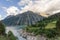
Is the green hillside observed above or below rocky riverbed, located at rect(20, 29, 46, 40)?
above

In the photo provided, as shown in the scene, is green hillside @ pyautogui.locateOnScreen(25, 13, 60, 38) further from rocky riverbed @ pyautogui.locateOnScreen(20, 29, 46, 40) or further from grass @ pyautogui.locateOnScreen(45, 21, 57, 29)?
rocky riverbed @ pyautogui.locateOnScreen(20, 29, 46, 40)

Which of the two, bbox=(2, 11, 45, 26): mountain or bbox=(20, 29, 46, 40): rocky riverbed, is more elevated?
bbox=(2, 11, 45, 26): mountain

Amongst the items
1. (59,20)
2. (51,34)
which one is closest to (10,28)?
(51,34)

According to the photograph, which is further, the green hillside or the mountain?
the mountain

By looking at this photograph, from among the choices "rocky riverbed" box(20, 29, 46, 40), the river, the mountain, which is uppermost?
the mountain

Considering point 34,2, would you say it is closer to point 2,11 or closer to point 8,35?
point 2,11

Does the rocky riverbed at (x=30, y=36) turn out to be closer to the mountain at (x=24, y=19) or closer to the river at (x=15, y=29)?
the river at (x=15, y=29)

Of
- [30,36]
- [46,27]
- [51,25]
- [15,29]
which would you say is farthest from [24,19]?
[51,25]

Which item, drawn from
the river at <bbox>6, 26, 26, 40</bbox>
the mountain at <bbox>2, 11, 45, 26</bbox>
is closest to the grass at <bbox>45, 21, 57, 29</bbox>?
the mountain at <bbox>2, 11, 45, 26</bbox>

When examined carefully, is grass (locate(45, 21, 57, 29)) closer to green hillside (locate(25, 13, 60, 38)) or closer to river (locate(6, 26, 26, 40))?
green hillside (locate(25, 13, 60, 38))
